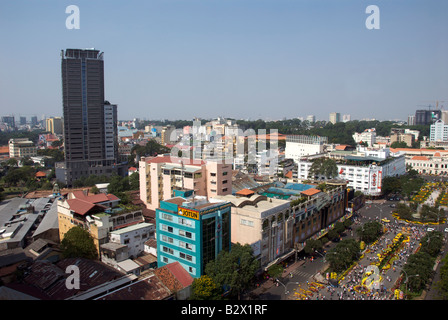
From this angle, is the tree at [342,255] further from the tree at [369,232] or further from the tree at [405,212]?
the tree at [405,212]

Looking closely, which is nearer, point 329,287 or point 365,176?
point 329,287

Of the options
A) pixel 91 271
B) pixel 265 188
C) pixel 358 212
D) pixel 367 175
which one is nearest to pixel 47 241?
pixel 91 271

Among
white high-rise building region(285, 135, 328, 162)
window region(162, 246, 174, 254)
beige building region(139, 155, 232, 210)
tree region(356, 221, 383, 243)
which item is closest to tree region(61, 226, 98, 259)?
window region(162, 246, 174, 254)

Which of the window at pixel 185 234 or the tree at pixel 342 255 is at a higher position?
the window at pixel 185 234

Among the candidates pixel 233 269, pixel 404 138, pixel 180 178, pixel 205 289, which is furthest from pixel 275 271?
pixel 404 138

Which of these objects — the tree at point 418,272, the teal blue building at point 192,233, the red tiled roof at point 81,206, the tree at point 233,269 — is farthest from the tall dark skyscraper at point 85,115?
the tree at point 418,272

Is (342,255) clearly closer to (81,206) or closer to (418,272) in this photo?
(418,272)
